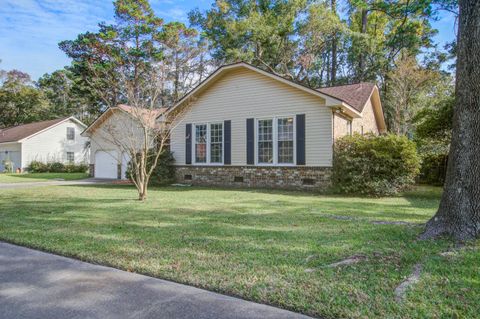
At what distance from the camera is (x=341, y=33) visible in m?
25.9

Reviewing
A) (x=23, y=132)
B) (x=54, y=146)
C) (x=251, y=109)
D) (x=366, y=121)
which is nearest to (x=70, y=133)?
(x=54, y=146)

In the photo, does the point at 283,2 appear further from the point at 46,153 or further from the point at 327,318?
the point at 327,318

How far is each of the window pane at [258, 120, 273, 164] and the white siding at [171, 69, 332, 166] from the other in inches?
16.6

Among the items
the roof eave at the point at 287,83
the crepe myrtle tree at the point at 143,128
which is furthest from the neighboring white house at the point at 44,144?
the roof eave at the point at 287,83

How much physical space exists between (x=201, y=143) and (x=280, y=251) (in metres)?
11.3

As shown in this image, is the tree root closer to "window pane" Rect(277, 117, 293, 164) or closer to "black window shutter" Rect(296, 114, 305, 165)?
"black window shutter" Rect(296, 114, 305, 165)

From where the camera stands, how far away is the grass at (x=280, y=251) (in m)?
2.84

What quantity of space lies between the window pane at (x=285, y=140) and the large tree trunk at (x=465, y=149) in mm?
8262

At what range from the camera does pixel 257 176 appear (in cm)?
1366

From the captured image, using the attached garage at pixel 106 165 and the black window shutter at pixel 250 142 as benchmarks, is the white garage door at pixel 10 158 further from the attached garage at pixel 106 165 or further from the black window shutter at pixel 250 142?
the black window shutter at pixel 250 142

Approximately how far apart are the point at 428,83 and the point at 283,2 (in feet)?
43.2

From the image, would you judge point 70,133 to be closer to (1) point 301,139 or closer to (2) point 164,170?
(2) point 164,170

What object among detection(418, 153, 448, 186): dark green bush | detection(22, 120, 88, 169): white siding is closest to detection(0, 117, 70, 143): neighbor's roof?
detection(22, 120, 88, 169): white siding

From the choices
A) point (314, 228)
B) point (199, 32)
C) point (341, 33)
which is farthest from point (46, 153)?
point (314, 228)
